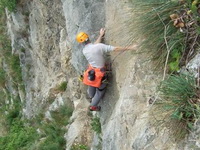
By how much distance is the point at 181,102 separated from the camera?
176 inches

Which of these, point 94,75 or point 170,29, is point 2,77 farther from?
point 170,29

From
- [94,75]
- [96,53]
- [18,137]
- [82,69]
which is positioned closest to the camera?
[96,53]

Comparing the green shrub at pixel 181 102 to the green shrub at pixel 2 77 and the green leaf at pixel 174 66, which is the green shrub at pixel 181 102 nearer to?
the green leaf at pixel 174 66

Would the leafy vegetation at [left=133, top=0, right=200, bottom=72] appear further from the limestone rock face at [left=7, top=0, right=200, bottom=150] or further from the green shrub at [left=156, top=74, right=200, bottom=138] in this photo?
the green shrub at [left=156, top=74, right=200, bottom=138]

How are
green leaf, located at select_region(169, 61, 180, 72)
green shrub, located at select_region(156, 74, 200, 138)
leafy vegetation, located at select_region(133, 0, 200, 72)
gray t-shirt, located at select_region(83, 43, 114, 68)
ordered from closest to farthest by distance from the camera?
1. green shrub, located at select_region(156, 74, 200, 138)
2. leafy vegetation, located at select_region(133, 0, 200, 72)
3. green leaf, located at select_region(169, 61, 180, 72)
4. gray t-shirt, located at select_region(83, 43, 114, 68)

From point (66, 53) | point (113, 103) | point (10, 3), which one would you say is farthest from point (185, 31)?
point (10, 3)

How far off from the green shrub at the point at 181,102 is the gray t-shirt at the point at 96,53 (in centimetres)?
228

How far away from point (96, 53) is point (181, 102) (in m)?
2.70

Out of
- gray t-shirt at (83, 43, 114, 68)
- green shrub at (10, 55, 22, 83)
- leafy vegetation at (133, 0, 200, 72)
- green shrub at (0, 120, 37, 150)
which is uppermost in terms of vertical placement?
leafy vegetation at (133, 0, 200, 72)

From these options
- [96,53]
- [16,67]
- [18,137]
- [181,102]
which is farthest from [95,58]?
[16,67]

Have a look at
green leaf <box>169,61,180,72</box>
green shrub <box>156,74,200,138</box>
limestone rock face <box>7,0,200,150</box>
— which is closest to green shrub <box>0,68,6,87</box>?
limestone rock face <box>7,0,200,150</box>

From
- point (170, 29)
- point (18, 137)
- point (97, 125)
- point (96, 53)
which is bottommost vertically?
point (18, 137)

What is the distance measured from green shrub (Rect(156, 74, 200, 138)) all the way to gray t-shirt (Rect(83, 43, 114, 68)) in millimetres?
2283

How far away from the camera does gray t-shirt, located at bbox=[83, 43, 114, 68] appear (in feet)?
22.0
